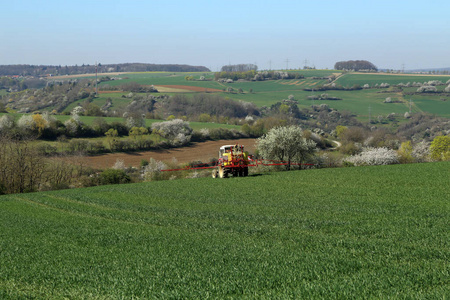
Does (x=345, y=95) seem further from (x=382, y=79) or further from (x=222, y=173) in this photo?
(x=222, y=173)

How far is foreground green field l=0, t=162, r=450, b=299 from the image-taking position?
9.85m

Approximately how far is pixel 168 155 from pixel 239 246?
65.2 meters

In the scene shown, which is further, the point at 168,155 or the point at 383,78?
the point at 383,78

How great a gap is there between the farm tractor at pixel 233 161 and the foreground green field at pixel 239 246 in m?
10.6

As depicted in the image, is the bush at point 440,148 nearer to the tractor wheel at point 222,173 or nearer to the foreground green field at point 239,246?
the foreground green field at point 239,246

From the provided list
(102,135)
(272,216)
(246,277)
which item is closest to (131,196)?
(272,216)

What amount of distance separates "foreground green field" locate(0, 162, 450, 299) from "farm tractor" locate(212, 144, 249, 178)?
34.8 ft

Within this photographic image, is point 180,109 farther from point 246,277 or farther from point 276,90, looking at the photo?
point 246,277

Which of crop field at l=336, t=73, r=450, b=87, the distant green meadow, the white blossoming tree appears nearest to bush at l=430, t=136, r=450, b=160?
the white blossoming tree

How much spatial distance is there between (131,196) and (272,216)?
671 inches

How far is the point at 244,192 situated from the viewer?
107ft

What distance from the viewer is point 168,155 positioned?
3100 inches

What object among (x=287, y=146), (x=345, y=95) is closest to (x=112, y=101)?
(x=345, y=95)

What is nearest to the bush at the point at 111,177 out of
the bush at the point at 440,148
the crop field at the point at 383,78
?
the bush at the point at 440,148
